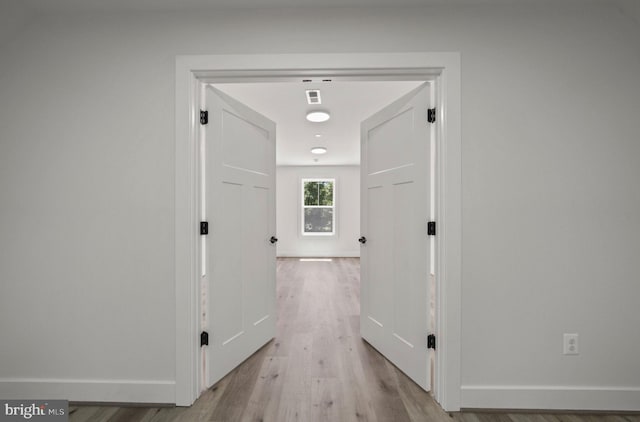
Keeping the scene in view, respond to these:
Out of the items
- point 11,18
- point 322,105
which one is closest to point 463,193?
point 322,105

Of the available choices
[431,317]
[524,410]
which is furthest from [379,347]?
[524,410]

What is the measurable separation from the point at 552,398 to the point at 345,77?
7.47ft

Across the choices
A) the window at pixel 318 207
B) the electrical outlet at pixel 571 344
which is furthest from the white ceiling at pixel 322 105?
the window at pixel 318 207

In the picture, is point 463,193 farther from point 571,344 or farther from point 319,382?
point 319,382

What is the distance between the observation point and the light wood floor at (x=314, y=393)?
177 centimetres

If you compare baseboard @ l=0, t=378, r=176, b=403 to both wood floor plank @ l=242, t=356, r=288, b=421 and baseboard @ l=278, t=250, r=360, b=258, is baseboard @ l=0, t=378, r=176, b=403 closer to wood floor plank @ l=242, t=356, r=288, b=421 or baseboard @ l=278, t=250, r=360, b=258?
wood floor plank @ l=242, t=356, r=288, b=421

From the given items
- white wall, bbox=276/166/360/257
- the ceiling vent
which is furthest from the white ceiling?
white wall, bbox=276/166/360/257

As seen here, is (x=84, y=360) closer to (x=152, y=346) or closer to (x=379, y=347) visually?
(x=152, y=346)

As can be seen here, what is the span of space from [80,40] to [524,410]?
3464 mm

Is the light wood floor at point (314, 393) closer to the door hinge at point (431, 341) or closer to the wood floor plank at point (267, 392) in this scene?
the wood floor plank at point (267, 392)

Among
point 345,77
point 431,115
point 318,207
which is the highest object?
point 345,77

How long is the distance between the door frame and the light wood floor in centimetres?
16

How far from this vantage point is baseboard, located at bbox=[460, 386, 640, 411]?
1811mm

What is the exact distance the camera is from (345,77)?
1927 mm
